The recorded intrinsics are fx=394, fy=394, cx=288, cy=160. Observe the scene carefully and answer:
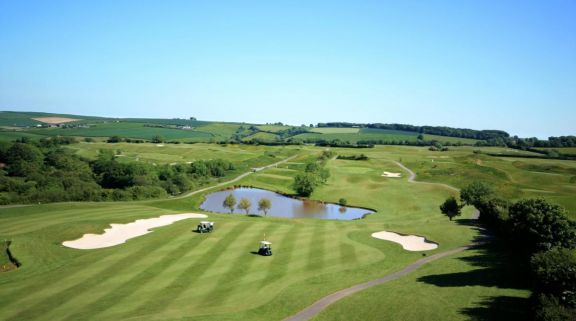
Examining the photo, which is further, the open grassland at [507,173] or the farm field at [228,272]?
the open grassland at [507,173]

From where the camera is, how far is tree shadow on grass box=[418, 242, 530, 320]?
29312 millimetres

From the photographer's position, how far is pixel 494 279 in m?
37.0

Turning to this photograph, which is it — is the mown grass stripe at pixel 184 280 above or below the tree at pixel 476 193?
below

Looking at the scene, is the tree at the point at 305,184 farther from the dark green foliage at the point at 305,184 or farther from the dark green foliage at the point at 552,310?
the dark green foliage at the point at 552,310

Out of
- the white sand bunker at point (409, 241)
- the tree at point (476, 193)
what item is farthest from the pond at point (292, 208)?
the white sand bunker at point (409, 241)

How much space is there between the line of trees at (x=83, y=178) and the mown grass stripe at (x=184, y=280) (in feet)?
155

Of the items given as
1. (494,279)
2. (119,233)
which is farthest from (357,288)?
(119,233)

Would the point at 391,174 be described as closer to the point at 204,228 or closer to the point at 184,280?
the point at 204,228

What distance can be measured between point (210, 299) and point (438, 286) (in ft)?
66.1

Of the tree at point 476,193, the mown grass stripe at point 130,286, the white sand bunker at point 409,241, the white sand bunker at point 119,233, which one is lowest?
the white sand bunker at point 119,233

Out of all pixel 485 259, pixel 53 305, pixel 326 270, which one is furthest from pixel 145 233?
pixel 485 259

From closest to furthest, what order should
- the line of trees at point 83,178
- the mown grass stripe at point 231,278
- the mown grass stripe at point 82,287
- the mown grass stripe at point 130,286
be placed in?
the mown grass stripe at point 82,287, the mown grass stripe at point 130,286, the mown grass stripe at point 231,278, the line of trees at point 83,178

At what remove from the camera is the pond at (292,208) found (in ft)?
290

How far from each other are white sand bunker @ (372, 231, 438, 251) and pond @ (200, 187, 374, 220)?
30764 millimetres
